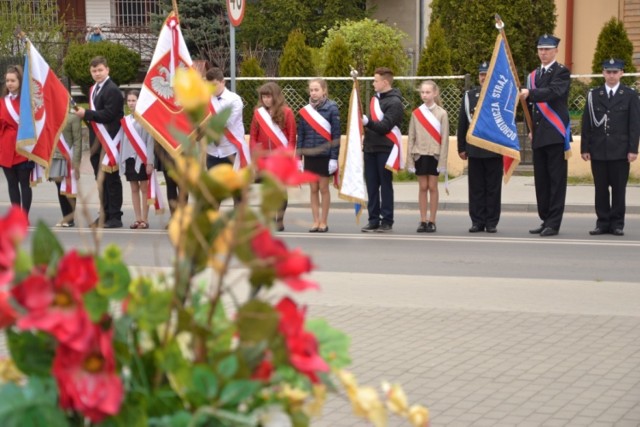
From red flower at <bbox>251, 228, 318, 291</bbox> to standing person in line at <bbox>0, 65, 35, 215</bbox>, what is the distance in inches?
495

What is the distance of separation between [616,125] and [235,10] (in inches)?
220

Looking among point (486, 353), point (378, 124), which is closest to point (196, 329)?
point (486, 353)

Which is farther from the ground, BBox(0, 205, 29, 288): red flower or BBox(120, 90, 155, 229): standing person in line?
BBox(0, 205, 29, 288): red flower

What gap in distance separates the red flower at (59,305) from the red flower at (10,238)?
0.12 feet

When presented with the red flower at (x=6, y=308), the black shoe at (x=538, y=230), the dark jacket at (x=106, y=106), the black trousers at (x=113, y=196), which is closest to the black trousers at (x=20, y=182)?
the black trousers at (x=113, y=196)

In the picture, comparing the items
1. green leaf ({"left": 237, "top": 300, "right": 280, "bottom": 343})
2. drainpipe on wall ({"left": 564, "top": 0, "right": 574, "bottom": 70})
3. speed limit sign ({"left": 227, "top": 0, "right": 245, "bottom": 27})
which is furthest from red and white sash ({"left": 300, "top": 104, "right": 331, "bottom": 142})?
drainpipe on wall ({"left": 564, "top": 0, "right": 574, "bottom": 70})

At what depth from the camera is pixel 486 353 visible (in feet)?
23.6

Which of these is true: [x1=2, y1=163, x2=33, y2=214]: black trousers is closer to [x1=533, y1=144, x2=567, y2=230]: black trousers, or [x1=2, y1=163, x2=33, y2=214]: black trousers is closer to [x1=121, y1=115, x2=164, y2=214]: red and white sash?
[x1=121, y1=115, x2=164, y2=214]: red and white sash

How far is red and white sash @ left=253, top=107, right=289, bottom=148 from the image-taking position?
13438 mm

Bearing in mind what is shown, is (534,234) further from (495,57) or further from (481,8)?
(481,8)

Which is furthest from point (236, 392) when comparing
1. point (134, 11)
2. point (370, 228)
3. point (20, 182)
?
point (134, 11)

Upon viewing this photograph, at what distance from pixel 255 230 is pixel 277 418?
1.16ft

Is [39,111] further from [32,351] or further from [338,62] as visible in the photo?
[32,351]

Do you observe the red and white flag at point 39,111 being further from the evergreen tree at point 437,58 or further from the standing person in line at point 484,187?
the evergreen tree at point 437,58
